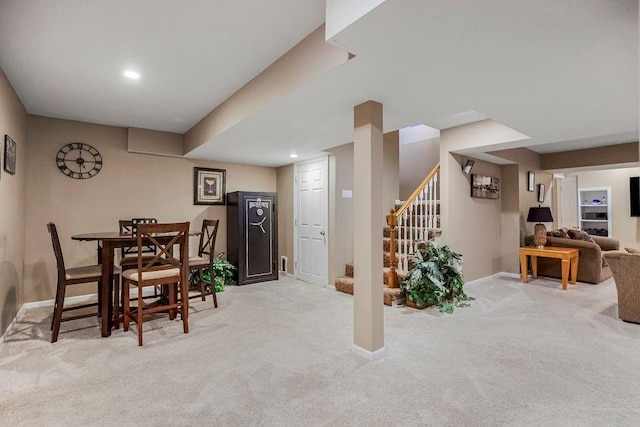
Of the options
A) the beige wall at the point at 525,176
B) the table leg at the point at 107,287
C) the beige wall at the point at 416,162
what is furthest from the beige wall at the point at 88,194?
the beige wall at the point at 525,176

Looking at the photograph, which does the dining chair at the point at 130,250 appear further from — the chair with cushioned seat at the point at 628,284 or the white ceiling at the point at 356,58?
the chair with cushioned seat at the point at 628,284

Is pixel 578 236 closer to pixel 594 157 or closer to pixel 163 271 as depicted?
pixel 594 157

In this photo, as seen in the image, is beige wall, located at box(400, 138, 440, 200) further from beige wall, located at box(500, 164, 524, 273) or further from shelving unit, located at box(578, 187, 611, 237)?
shelving unit, located at box(578, 187, 611, 237)

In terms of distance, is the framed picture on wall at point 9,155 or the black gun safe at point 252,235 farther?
the black gun safe at point 252,235

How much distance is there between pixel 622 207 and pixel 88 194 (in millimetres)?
10452

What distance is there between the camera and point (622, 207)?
7152 mm

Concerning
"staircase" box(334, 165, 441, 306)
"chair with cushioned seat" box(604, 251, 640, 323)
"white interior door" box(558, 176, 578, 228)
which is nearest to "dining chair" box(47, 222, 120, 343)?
"staircase" box(334, 165, 441, 306)

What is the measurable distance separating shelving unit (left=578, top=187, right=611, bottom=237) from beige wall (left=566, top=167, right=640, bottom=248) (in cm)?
9

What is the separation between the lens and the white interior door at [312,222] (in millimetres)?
4965

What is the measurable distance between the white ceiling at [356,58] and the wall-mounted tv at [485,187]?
1.39 m

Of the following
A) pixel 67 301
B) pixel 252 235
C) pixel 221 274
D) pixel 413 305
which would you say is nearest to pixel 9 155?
pixel 67 301

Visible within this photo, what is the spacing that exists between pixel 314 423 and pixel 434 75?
2262 millimetres

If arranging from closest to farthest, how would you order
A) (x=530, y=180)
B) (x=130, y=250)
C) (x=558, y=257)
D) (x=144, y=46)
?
(x=144, y=46) < (x=130, y=250) < (x=558, y=257) < (x=530, y=180)

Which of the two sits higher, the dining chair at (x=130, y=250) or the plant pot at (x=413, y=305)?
the dining chair at (x=130, y=250)
